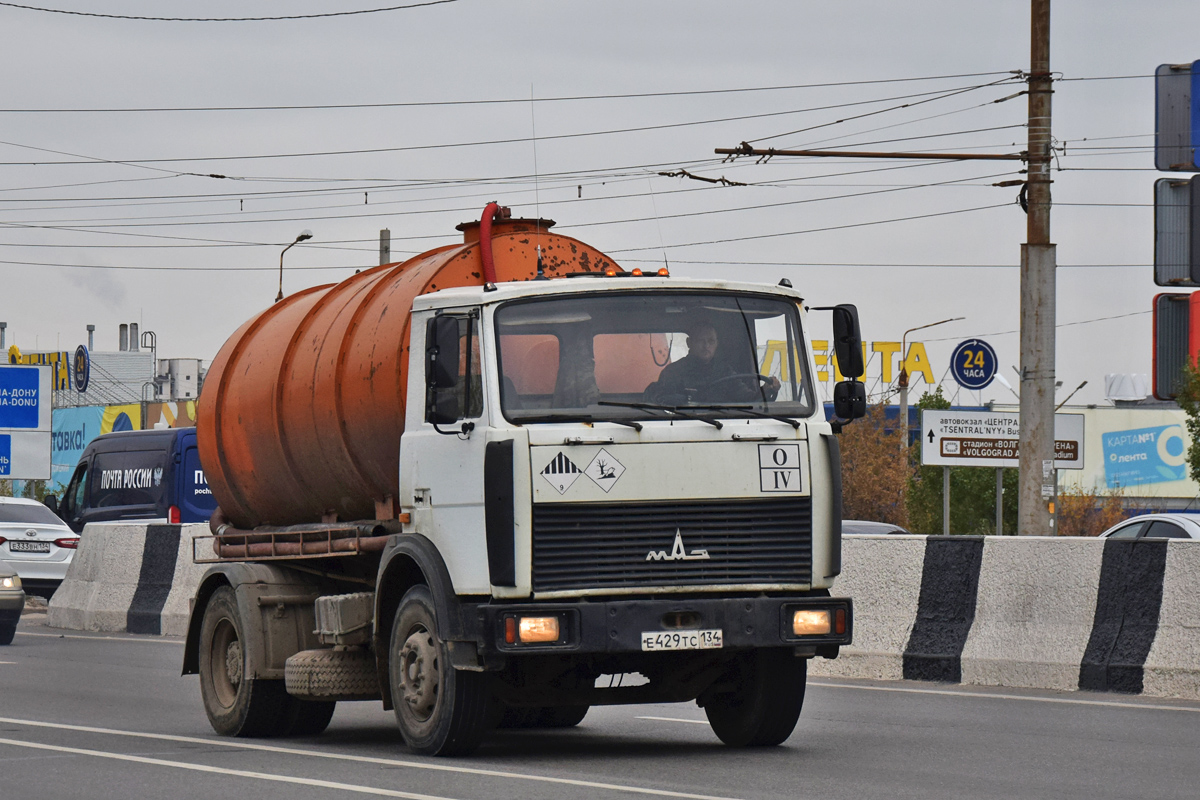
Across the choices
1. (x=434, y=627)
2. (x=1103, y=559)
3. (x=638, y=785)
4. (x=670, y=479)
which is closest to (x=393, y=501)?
(x=434, y=627)

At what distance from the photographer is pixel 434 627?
984 cm

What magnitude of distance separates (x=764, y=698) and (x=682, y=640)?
3.83 feet

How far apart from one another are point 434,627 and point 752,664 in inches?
71.8

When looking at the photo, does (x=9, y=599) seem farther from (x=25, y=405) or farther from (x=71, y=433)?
(x=71, y=433)

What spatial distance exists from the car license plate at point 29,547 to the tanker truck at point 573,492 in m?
15.3

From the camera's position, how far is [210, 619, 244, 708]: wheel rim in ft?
39.4

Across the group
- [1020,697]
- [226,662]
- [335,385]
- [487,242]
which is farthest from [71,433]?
Result: [487,242]

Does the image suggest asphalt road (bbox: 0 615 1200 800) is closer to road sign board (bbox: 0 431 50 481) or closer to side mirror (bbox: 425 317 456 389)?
side mirror (bbox: 425 317 456 389)

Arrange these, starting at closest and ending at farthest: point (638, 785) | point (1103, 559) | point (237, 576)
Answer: point (638, 785)
point (237, 576)
point (1103, 559)

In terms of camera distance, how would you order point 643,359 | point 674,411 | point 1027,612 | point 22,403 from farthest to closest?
point 22,403 → point 1027,612 → point 643,359 → point 674,411

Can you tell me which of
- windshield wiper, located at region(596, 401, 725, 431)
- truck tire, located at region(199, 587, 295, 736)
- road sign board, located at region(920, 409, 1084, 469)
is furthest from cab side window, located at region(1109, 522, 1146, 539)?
windshield wiper, located at region(596, 401, 725, 431)

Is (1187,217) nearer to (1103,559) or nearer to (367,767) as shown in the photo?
(1103,559)

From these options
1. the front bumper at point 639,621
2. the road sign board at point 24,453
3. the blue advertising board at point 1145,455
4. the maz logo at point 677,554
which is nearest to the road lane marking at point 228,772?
the front bumper at point 639,621

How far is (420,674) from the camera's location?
33.0 feet
